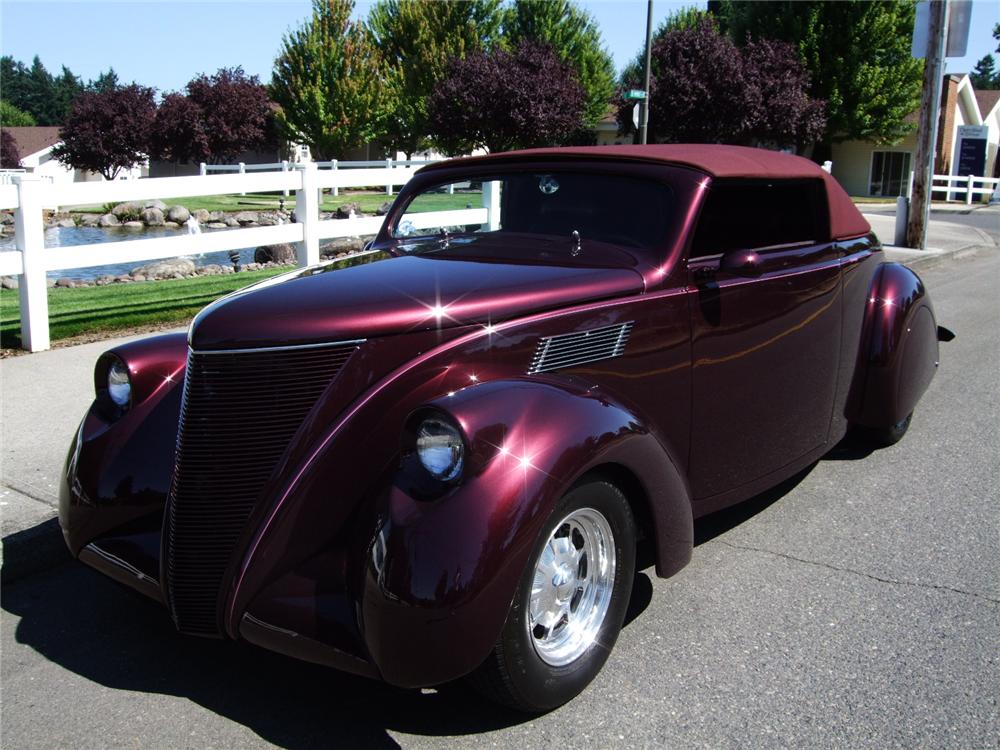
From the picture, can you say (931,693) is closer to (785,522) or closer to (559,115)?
(785,522)

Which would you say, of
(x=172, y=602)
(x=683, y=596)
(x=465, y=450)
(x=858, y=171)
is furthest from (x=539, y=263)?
(x=858, y=171)

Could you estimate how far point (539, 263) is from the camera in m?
3.42

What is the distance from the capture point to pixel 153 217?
3256 cm

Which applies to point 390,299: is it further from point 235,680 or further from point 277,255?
point 277,255

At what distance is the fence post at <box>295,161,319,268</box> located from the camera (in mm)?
8859

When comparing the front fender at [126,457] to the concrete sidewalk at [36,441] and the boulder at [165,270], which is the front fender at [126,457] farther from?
the boulder at [165,270]

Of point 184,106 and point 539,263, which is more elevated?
point 184,106

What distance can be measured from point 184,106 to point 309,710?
171 feet

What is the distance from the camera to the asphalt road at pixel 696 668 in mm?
2752

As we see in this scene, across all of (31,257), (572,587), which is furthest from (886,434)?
(31,257)

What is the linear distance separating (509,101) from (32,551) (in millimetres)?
29199

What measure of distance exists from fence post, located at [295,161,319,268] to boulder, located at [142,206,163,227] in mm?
25882

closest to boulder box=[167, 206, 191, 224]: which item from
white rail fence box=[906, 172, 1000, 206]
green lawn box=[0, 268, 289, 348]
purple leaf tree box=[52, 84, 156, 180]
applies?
purple leaf tree box=[52, 84, 156, 180]

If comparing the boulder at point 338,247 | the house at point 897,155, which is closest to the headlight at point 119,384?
the boulder at point 338,247
